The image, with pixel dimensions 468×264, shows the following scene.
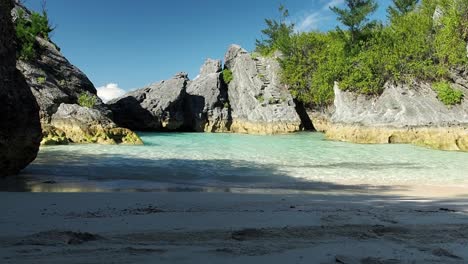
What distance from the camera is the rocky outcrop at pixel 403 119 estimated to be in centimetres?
2148

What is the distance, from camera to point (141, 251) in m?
2.74

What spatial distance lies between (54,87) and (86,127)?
4.56 metres

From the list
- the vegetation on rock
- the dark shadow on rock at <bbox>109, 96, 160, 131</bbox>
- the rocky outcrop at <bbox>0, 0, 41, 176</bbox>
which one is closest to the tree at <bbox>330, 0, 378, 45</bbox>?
the vegetation on rock

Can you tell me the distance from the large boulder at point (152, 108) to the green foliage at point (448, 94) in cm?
2197

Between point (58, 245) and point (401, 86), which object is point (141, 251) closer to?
point (58, 245)

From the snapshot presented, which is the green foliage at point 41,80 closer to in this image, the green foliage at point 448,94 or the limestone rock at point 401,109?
the limestone rock at point 401,109

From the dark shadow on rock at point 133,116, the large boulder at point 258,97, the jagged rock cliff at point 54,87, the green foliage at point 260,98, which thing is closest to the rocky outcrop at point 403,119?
the large boulder at point 258,97

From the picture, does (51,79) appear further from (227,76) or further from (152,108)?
(227,76)

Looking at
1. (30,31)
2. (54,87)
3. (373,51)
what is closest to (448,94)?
(373,51)

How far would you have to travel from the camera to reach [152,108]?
34531mm

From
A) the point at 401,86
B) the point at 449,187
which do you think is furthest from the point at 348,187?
the point at 401,86

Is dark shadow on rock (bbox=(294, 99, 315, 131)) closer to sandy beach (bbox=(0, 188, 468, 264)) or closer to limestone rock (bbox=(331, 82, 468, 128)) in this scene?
limestone rock (bbox=(331, 82, 468, 128))

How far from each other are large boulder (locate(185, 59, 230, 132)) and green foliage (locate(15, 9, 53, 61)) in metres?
15.9

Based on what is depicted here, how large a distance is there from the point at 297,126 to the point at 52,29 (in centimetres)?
2203
